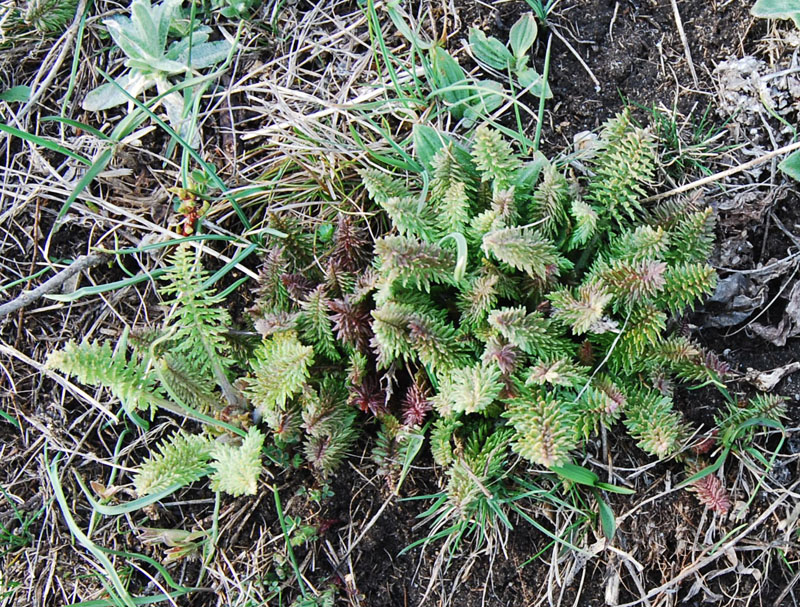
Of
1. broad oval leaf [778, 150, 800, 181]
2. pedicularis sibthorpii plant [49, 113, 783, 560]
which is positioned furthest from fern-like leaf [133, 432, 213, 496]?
broad oval leaf [778, 150, 800, 181]

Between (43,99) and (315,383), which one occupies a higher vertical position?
(43,99)

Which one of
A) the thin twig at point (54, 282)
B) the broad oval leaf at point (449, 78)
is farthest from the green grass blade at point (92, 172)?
the broad oval leaf at point (449, 78)

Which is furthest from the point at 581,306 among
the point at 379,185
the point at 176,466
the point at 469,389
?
the point at 176,466

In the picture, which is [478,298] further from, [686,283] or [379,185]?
[686,283]

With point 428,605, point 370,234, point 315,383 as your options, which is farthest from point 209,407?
point 428,605

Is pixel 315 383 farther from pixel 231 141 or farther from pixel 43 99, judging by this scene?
pixel 43 99

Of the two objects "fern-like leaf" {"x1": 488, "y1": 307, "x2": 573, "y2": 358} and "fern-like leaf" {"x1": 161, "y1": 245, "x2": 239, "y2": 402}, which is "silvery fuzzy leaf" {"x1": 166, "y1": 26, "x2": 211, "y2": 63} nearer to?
"fern-like leaf" {"x1": 161, "y1": 245, "x2": 239, "y2": 402}

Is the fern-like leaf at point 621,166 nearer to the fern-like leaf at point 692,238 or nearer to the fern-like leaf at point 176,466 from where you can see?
the fern-like leaf at point 692,238
